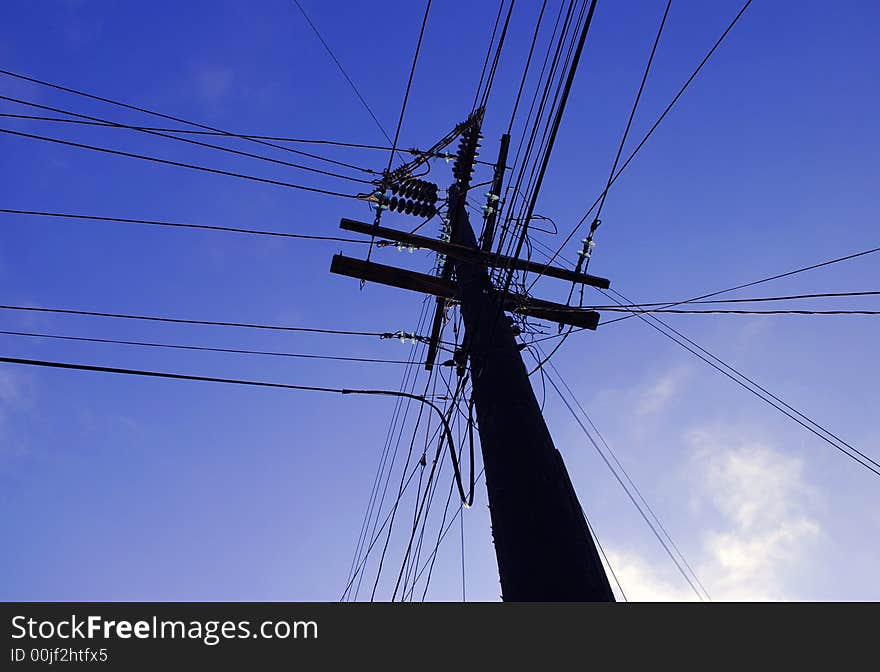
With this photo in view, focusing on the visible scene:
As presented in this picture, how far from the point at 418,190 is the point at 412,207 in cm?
30

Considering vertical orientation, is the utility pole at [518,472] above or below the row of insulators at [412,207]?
below

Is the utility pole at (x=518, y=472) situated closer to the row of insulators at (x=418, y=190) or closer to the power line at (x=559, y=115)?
the power line at (x=559, y=115)

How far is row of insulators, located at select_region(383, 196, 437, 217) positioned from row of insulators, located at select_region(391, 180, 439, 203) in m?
0.09

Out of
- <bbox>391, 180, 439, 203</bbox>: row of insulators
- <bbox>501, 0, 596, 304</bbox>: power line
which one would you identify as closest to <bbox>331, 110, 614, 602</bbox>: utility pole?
<bbox>501, 0, 596, 304</bbox>: power line

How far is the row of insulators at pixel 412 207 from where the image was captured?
905 cm

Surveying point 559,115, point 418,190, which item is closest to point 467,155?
point 418,190

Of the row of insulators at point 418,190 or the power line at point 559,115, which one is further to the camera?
A: the row of insulators at point 418,190

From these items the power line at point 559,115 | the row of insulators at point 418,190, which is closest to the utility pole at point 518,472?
the power line at point 559,115

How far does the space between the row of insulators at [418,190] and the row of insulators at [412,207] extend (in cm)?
9
